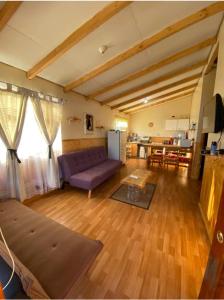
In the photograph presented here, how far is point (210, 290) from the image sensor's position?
73 cm

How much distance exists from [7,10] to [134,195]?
3.20 m

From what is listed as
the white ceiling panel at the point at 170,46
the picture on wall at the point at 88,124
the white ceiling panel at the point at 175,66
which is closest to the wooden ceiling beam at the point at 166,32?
the white ceiling panel at the point at 170,46

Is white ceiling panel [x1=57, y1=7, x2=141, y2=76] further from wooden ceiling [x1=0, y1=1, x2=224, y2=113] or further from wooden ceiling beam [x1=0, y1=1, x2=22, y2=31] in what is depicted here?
wooden ceiling beam [x1=0, y1=1, x2=22, y2=31]

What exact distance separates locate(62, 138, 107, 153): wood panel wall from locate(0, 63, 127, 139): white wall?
0.37ft

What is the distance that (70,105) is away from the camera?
11.2 feet

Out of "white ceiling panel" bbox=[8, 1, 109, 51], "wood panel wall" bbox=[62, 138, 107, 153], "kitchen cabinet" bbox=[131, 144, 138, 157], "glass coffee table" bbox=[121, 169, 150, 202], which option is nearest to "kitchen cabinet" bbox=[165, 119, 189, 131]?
"kitchen cabinet" bbox=[131, 144, 138, 157]

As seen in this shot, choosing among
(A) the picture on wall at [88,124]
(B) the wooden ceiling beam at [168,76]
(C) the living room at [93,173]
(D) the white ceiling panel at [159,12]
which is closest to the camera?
(C) the living room at [93,173]

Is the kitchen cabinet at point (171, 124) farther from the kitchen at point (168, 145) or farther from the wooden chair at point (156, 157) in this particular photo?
the wooden chair at point (156, 157)

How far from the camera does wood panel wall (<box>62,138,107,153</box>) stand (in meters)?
3.33

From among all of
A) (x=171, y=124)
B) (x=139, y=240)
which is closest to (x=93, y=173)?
(x=139, y=240)

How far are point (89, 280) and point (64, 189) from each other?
216 centimetres

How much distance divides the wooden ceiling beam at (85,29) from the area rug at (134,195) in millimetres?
2697

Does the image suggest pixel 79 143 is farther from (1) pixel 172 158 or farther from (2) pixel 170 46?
(1) pixel 172 158

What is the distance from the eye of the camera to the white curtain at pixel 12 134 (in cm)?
205
